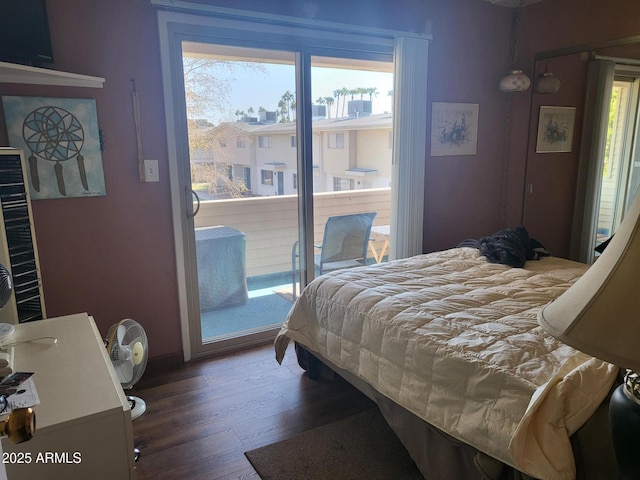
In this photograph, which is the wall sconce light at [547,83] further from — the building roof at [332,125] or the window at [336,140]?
the window at [336,140]

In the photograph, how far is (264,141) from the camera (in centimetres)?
318

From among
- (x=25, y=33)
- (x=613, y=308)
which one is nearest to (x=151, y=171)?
(x=25, y=33)

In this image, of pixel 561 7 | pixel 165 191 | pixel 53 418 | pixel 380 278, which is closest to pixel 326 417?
pixel 380 278

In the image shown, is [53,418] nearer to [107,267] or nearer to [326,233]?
[107,267]

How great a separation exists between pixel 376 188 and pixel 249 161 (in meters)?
1.13

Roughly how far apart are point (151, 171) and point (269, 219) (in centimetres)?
91

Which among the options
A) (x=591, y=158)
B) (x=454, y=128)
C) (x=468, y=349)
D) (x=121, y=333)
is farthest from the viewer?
(x=591, y=158)

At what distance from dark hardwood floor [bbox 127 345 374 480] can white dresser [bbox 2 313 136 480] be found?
76cm

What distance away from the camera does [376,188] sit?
3730 millimetres

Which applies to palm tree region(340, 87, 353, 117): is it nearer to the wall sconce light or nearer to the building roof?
the building roof

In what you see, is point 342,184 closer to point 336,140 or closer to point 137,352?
point 336,140

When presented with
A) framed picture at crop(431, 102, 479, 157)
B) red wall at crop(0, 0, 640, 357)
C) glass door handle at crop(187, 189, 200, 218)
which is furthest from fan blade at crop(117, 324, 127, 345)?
framed picture at crop(431, 102, 479, 157)

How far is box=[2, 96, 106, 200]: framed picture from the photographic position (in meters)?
2.38

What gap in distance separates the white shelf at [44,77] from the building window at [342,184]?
173cm
